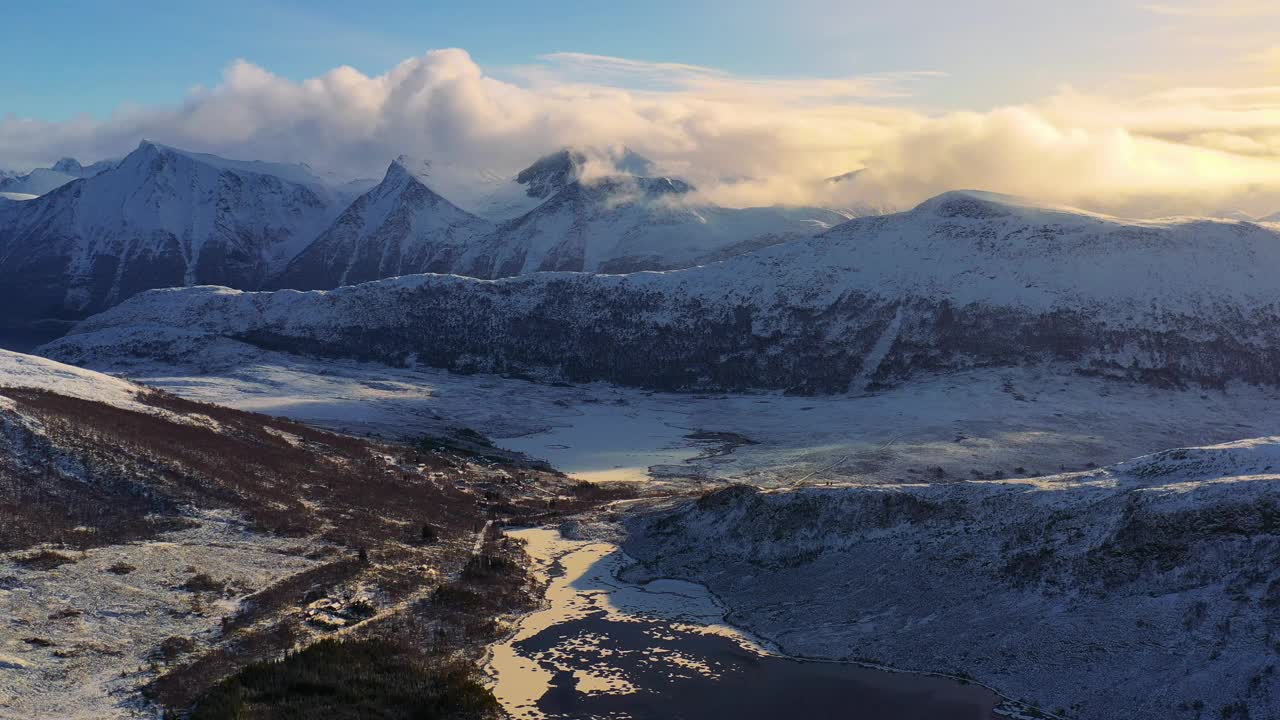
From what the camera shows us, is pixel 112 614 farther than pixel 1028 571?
No

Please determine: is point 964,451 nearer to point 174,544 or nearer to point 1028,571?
point 1028,571

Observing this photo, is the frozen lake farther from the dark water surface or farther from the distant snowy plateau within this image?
the distant snowy plateau

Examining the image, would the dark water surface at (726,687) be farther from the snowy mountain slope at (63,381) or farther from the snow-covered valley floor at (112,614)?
the snowy mountain slope at (63,381)

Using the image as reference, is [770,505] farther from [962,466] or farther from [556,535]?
[962,466]

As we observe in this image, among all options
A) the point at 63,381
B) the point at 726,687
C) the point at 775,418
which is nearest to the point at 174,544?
the point at 726,687

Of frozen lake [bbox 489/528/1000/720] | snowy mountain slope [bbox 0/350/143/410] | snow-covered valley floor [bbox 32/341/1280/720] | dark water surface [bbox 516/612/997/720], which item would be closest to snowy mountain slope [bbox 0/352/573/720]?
snowy mountain slope [bbox 0/350/143/410]

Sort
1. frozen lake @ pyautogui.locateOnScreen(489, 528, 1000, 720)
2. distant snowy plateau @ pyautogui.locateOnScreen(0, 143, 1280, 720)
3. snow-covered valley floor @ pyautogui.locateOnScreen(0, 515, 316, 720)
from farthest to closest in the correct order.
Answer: distant snowy plateau @ pyautogui.locateOnScreen(0, 143, 1280, 720), frozen lake @ pyautogui.locateOnScreen(489, 528, 1000, 720), snow-covered valley floor @ pyautogui.locateOnScreen(0, 515, 316, 720)

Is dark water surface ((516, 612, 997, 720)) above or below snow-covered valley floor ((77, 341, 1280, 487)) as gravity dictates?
above

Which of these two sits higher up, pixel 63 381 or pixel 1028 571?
pixel 63 381
